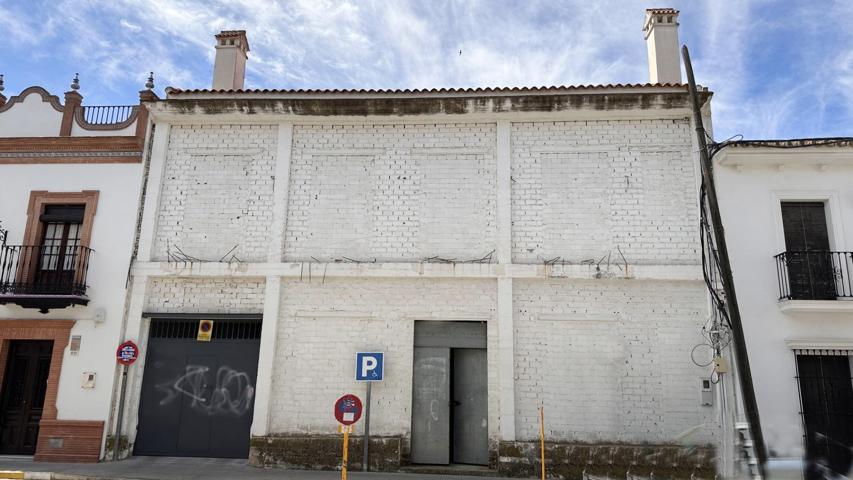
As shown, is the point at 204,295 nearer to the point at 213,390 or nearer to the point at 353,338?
the point at 213,390

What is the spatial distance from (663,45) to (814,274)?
5.24 metres

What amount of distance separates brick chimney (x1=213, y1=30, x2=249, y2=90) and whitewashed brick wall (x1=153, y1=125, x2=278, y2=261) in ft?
5.01

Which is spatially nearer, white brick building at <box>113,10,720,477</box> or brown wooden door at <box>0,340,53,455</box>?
white brick building at <box>113,10,720,477</box>

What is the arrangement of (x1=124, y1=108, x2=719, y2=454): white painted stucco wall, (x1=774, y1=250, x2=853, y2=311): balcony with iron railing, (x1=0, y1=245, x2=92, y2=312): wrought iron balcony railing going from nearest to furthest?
1. (x1=774, y1=250, x2=853, y2=311): balcony with iron railing
2. (x1=124, y1=108, x2=719, y2=454): white painted stucco wall
3. (x1=0, y1=245, x2=92, y2=312): wrought iron balcony railing

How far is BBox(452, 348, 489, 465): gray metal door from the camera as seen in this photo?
403 inches

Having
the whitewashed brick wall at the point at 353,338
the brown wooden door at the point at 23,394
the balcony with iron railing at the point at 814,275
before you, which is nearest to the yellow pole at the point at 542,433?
the whitewashed brick wall at the point at 353,338

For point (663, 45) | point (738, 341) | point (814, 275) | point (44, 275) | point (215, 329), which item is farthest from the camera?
point (663, 45)

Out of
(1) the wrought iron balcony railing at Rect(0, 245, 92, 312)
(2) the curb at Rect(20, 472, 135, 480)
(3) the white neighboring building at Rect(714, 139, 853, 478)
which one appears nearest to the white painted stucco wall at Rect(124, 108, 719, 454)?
(3) the white neighboring building at Rect(714, 139, 853, 478)


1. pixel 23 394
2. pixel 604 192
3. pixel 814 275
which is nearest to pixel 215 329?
pixel 23 394

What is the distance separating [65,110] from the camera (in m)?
11.7

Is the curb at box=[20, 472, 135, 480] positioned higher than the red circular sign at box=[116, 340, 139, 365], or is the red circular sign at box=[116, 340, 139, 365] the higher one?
the red circular sign at box=[116, 340, 139, 365]

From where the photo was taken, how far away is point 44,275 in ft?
36.3

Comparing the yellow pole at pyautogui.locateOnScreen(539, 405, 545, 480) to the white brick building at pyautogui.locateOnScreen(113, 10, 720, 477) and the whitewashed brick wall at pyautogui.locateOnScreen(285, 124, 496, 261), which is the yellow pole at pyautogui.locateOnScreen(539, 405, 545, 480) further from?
the whitewashed brick wall at pyautogui.locateOnScreen(285, 124, 496, 261)

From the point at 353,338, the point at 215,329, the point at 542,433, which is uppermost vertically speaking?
the point at 215,329
